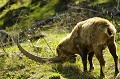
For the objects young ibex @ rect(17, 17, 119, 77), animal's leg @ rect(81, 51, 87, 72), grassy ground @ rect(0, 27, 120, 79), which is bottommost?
grassy ground @ rect(0, 27, 120, 79)

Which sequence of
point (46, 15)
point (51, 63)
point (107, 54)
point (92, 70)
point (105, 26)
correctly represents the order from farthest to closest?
point (46, 15) → point (107, 54) → point (51, 63) → point (92, 70) → point (105, 26)

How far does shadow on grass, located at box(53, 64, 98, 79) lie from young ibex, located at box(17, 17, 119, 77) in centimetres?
34

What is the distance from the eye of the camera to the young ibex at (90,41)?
38.3 feet

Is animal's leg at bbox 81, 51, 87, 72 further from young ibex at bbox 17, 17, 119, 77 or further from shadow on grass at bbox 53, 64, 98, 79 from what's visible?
shadow on grass at bbox 53, 64, 98, 79

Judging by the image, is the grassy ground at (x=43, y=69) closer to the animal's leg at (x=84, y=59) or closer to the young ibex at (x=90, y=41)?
the animal's leg at (x=84, y=59)


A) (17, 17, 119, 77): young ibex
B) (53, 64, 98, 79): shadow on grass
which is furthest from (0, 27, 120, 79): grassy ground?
(17, 17, 119, 77): young ibex

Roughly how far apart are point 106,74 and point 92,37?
1.47 meters

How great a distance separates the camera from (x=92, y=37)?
1200 centimetres

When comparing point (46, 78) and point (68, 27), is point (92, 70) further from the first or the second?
point (68, 27)

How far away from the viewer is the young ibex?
11664mm

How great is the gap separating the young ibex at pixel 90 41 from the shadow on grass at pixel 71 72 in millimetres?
336

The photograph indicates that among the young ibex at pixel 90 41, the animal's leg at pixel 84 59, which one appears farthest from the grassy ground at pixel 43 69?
the young ibex at pixel 90 41

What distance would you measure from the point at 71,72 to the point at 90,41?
185cm

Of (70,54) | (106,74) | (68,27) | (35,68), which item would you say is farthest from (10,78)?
(68,27)
